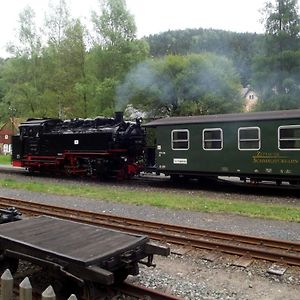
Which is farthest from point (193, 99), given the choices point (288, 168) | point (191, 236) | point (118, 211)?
point (191, 236)

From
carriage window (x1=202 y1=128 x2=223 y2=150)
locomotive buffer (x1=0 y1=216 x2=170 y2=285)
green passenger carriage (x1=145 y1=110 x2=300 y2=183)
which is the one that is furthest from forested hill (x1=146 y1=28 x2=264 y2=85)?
locomotive buffer (x1=0 y1=216 x2=170 y2=285)

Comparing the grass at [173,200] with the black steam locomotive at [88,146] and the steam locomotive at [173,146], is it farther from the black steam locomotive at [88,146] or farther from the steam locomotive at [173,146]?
the black steam locomotive at [88,146]

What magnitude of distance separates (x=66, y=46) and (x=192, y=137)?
18894 millimetres

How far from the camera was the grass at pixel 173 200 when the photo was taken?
451 inches

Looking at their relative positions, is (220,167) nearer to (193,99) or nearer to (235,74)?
(193,99)

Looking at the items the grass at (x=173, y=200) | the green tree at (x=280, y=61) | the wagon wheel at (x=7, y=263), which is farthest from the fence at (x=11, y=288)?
the green tree at (x=280, y=61)

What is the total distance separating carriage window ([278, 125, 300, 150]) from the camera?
13.6 m

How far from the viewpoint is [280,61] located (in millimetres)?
28688

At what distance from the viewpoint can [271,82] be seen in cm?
2872

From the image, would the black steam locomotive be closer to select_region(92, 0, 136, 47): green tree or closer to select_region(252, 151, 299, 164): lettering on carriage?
select_region(252, 151, 299, 164): lettering on carriage

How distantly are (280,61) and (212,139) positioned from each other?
51.8ft

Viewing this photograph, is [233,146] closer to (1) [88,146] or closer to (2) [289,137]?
(2) [289,137]

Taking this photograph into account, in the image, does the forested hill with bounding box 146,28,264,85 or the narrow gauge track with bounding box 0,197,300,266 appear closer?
the narrow gauge track with bounding box 0,197,300,266

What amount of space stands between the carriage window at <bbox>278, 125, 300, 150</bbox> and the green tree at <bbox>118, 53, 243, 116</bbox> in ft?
61.2
